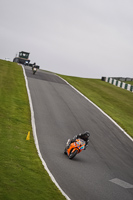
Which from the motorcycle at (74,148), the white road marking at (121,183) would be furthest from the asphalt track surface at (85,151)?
the motorcycle at (74,148)

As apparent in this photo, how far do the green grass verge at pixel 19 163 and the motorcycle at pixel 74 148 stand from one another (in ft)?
5.03

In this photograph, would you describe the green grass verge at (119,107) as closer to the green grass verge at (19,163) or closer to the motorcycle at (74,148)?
the green grass verge at (19,163)

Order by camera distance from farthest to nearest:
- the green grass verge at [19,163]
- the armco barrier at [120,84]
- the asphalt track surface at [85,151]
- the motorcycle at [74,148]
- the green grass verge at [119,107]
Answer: the armco barrier at [120,84]
the green grass verge at [119,107]
the motorcycle at [74,148]
the asphalt track surface at [85,151]
the green grass verge at [19,163]

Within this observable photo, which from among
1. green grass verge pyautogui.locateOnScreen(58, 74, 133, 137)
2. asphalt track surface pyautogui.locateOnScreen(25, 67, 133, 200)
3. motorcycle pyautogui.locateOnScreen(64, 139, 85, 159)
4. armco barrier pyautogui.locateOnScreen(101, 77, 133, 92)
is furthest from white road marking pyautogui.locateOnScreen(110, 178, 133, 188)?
armco barrier pyautogui.locateOnScreen(101, 77, 133, 92)

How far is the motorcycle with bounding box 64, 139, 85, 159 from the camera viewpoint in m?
14.2

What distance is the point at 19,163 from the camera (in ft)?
39.0

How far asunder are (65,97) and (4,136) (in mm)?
14840

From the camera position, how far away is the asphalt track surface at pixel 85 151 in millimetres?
11297

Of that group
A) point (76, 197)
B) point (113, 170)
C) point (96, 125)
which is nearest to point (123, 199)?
point (76, 197)

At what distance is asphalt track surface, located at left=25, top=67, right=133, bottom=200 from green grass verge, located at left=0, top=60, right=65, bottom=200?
0.61m

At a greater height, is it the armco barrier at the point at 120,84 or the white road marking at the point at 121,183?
the armco barrier at the point at 120,84

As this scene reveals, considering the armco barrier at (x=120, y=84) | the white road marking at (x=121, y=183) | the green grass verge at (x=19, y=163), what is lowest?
the white road marking at (x=121, y=183)

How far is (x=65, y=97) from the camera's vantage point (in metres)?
29.6

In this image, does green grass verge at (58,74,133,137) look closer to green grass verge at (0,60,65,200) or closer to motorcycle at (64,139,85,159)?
green grass verge at (0,60,65,200)
